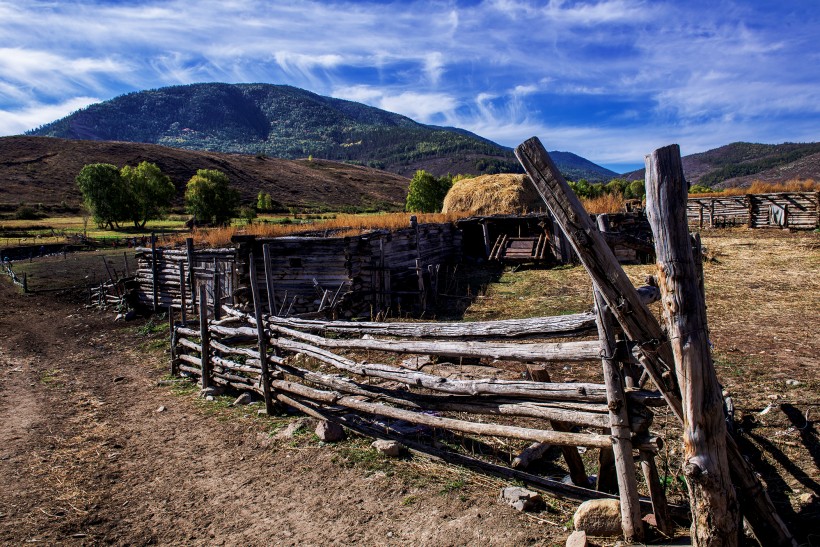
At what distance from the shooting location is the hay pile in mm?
23719

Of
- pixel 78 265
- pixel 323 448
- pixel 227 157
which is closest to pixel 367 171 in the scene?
pixel 227 157

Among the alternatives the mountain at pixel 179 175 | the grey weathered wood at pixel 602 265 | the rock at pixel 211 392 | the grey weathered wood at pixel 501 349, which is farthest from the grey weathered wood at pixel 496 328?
the mountain at pixel 179 175

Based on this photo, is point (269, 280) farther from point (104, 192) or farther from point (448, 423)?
point (104, 192)

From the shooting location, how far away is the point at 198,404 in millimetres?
7488

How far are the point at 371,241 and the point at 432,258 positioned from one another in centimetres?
543

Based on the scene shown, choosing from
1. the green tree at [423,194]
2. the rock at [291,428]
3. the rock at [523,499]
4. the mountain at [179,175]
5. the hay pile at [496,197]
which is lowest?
the rock at [291,428]

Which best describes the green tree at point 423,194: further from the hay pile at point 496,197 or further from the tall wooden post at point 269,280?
the tall wooden post at point 269,280

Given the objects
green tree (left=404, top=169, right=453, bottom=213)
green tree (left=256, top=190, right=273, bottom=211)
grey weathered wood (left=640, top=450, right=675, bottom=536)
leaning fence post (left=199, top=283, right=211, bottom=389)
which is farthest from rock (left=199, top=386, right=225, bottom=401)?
green tree (left=256, top=190, right=273, bottom=211)

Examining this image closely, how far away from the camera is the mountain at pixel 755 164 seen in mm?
79625

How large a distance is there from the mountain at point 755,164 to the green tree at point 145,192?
63915 mm

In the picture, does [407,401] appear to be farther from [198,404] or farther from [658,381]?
[198,404]

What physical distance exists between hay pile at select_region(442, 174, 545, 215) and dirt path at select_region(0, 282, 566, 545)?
60.5 feet

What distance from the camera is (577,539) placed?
3.24m

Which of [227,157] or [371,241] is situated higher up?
[227,157]
